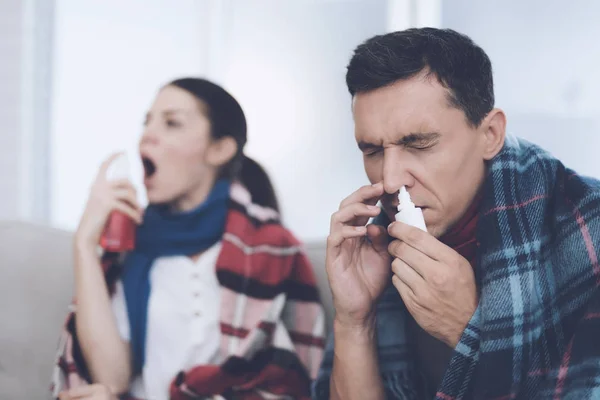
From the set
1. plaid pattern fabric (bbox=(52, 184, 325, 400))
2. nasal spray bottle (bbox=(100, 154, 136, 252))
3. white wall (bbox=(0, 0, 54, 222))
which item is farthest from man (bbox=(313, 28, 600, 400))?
white wall (bbox=(0, 0, 54, 222))

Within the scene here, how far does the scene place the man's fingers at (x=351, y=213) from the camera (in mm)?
1013

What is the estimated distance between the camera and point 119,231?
4.47 ft

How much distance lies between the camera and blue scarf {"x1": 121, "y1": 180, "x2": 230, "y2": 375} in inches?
52.6

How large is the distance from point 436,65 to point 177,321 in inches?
27.4

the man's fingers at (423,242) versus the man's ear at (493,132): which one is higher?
the man's ear at (493,132)

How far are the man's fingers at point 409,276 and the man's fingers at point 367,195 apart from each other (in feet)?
0.36

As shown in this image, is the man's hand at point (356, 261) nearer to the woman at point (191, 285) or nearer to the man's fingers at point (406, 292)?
the man's fingers at point (406, 292)

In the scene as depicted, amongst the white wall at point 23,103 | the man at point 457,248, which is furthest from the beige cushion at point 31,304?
the white wall at point 23,103

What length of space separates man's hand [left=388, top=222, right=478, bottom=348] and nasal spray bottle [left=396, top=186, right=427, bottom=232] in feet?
0.05

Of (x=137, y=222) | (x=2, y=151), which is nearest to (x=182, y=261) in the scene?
(x=137, y=222)

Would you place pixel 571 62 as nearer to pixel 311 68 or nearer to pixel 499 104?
pixel 499 104

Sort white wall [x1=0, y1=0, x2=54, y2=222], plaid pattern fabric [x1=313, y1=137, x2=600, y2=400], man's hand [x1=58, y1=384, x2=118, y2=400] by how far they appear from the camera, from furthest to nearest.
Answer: white wall [x1=0, y1=0, x2=54, y2=222]
man's hand [x1=58, y1=384, x2=118, y2=400]
plaid pattern fabric [x1=313, y1=137, x2=600, y2=400]

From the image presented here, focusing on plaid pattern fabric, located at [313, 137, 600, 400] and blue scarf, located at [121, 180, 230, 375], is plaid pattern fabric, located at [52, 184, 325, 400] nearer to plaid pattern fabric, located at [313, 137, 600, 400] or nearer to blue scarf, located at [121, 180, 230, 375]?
blue scarf, located at [121, 180, 230, 375]

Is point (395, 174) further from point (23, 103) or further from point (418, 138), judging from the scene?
point (23, 103)
